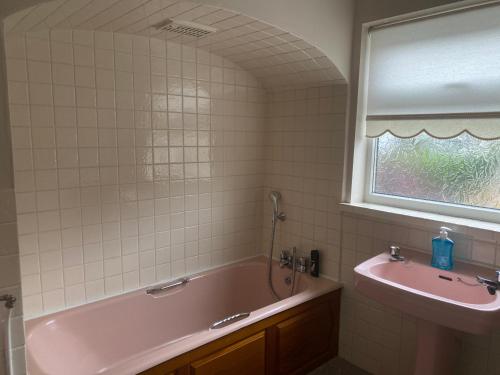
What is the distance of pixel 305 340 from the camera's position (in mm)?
2248

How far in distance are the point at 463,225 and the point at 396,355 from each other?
876 mm

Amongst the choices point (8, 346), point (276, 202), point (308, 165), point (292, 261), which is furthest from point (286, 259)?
point (8, 346)

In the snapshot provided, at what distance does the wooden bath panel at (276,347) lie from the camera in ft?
5.68

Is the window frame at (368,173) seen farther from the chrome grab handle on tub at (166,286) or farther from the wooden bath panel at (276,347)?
the chrome grab handle on tub at (166,286)

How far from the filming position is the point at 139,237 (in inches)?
89.0

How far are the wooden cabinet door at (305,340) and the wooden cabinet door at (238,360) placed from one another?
0.36 feet

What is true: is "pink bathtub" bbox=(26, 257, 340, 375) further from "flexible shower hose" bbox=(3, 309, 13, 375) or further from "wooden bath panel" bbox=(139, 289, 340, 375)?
"flexible shower hose" bbox=(3, 309, 13, 375)

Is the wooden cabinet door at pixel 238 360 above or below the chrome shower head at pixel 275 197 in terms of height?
below

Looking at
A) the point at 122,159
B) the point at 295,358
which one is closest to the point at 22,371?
the point at 122,159

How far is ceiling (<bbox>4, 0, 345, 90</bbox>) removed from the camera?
160cm

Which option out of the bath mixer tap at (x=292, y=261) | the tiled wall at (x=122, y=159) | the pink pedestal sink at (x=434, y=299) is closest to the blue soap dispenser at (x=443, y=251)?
the pink pedestal sink at (x=434, y=299)

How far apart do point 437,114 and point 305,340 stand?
4.85 feet

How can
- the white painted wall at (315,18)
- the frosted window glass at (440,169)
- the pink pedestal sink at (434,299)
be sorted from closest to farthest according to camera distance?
the pink pedestal sink at (434,299), the white painted wall at (315,18), the frosted window glass at (440,169)

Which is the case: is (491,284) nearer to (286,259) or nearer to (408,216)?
(408,216)
